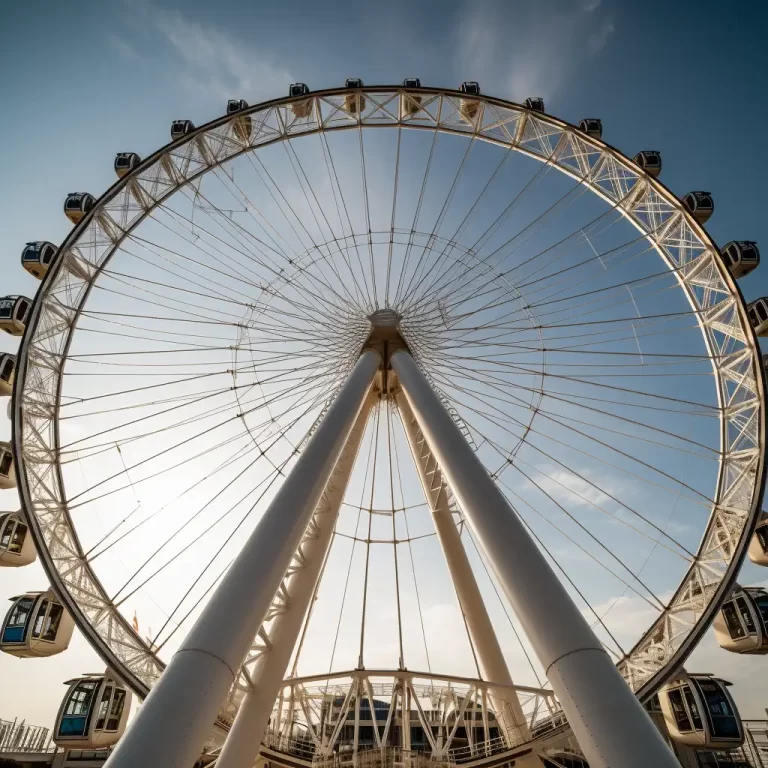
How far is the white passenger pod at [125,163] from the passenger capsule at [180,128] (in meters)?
1.74

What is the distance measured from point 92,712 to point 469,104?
1002 inches

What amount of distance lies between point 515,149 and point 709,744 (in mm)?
21834

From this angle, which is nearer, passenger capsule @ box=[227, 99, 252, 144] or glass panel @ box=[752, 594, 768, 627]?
glass panel @ box=[752, 594, 768, 627]

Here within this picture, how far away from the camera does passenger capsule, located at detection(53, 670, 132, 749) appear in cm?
1470

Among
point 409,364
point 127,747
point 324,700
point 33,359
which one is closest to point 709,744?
point 324,700

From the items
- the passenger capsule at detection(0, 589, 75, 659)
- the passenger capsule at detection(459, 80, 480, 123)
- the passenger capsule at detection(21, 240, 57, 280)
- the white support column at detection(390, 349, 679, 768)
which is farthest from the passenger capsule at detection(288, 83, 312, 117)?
the passenger capsule at detection(0, 589, 75, 659)

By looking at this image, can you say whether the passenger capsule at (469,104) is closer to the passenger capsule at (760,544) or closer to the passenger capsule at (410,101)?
the passenger capsule at (410,101)

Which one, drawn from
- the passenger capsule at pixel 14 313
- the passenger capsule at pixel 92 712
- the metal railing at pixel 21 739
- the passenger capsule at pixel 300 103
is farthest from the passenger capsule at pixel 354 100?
the metal railing at pixel 21 739

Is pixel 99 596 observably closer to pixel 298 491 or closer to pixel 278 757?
pixel 278 757

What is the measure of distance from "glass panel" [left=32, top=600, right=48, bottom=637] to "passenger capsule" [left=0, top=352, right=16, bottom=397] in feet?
24.3

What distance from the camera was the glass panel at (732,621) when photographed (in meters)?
17.0

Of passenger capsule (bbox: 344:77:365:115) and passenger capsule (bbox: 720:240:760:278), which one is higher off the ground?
passenger capsule (bbox: 344:77:365:115)

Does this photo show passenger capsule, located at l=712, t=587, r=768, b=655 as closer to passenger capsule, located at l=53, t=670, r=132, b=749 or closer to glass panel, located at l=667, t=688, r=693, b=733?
glass panel, located at l=667, t=688, r=693, b=733

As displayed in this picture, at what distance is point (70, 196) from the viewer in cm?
2105
